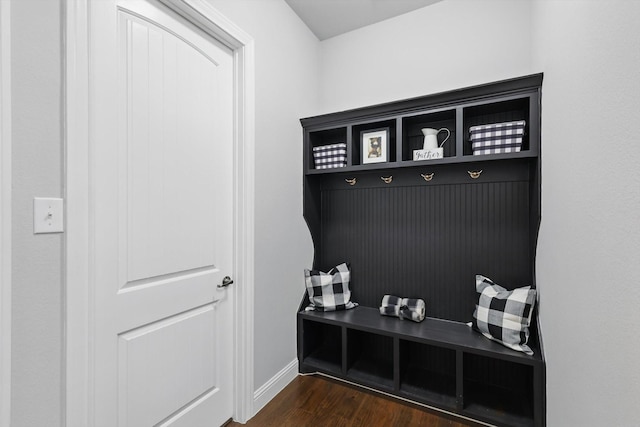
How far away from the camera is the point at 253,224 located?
70.7 inches

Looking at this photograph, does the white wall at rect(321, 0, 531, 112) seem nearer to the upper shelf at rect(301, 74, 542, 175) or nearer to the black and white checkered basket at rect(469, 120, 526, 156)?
the upper shelf at rect(301, 74, 542, 175)

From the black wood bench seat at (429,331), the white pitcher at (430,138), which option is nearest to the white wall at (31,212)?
the black wood bench seat at (429,331)

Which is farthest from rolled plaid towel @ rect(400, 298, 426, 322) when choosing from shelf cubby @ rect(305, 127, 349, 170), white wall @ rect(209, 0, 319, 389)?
shelf cubby @ rect(305, 127, 349, 170)

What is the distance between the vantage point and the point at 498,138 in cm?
175

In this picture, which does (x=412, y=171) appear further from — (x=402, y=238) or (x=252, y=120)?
(x=252, y=120)

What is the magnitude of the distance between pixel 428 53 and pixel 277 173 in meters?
1.43

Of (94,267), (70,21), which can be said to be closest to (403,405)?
(94,267)

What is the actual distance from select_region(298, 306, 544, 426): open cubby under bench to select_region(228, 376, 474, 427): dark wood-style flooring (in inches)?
2.9

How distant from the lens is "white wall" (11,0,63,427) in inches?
34.8

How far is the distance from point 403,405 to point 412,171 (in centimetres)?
157

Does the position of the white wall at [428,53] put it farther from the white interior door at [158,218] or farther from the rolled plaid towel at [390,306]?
the rolled plaid towel at [390,306]

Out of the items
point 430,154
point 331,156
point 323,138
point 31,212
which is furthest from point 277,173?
point 31,212

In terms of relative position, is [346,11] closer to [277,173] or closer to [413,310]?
[277,173]

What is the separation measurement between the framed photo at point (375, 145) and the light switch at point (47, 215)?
1734mm
